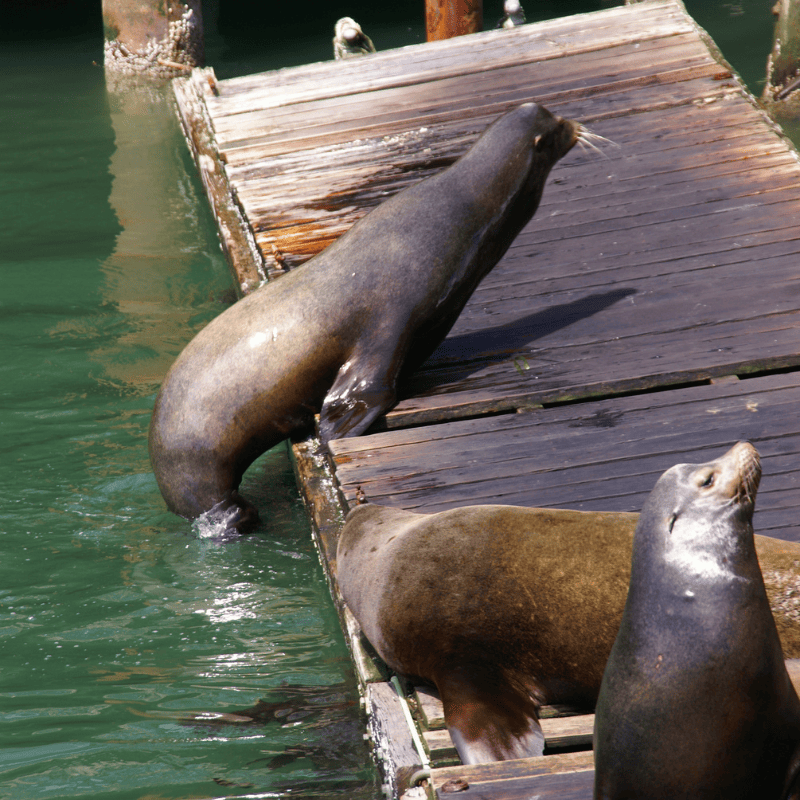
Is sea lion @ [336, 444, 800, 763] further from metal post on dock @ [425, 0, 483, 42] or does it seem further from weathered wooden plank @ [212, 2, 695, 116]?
metal post on dock @ [425, 0, 483, 42]

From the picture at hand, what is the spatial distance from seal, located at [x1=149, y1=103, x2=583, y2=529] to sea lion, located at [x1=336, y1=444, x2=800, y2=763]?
1.56 m

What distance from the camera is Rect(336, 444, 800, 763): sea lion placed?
2.70m

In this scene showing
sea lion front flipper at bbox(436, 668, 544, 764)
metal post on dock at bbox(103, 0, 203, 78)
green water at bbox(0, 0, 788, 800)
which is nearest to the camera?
sea lion front flipper at bbox(436, 668, 544, 764)

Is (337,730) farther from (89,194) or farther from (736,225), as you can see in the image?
A: (89,194)

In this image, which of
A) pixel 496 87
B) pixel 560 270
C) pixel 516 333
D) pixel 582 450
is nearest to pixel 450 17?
pixel 496 87

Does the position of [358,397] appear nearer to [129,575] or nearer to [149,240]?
[129,575]

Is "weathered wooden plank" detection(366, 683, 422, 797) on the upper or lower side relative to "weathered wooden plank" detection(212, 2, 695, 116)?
lower

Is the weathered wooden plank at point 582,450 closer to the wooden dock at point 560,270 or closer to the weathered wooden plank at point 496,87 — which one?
the wooden dock at point 560,270

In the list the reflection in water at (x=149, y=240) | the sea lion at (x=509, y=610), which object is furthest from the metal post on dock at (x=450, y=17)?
the sea lion at (x=509, y=610)

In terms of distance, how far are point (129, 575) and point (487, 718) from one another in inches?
96.4

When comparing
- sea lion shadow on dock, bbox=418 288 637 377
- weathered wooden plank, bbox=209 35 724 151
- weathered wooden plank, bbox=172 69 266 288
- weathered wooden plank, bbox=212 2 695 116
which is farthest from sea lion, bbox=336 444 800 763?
weathered wooden plank, bbox=212 2 695 116

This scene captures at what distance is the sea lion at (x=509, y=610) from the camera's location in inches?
106

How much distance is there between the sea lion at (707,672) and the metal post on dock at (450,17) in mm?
9347

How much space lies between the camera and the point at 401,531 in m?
3.38
